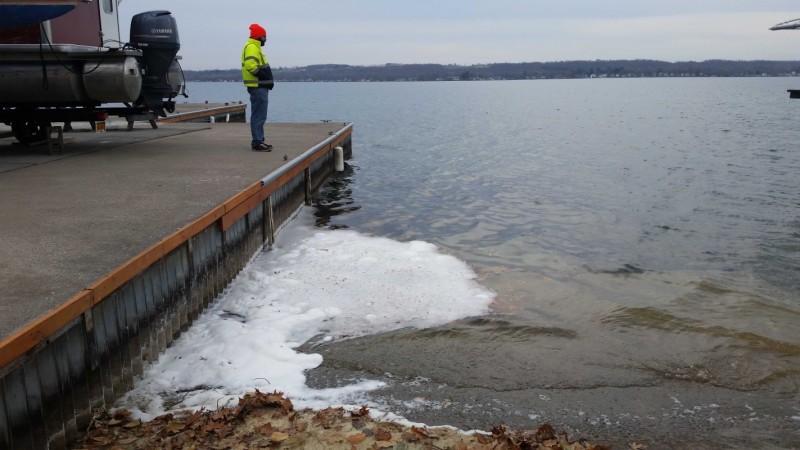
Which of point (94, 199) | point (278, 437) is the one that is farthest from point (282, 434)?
point (94, 199)

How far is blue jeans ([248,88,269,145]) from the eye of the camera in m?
10.9

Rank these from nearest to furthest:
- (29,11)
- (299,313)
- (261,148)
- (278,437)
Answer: (278,437) < (299,313) < (29,11) < (261,148)

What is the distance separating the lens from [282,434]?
4410 mm

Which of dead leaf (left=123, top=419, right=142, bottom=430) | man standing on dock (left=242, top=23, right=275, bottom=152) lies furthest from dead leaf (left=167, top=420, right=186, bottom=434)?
man standing on dock (left=242, top=23, right=275, bottom=152)

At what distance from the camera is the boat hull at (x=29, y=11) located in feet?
28.7

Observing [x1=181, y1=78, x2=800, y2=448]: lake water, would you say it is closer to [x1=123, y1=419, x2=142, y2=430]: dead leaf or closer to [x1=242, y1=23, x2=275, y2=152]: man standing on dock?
[x1=123, y1=419, x2=142, y2=430]: dead leaf

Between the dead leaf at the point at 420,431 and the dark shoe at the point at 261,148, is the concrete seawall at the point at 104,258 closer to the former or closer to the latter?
Answer: the dark shoe at the point at 261,148

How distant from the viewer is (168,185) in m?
7.96

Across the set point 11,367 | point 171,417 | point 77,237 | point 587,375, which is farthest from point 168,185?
point 587,375

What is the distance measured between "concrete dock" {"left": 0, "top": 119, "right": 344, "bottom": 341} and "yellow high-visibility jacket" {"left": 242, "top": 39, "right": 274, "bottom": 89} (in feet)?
3.88

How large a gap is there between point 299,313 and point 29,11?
222 inches

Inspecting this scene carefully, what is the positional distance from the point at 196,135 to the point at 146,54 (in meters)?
3.43

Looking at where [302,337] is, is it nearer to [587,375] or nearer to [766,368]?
[587,375]

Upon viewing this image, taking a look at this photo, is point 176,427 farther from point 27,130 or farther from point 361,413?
point 27,130
